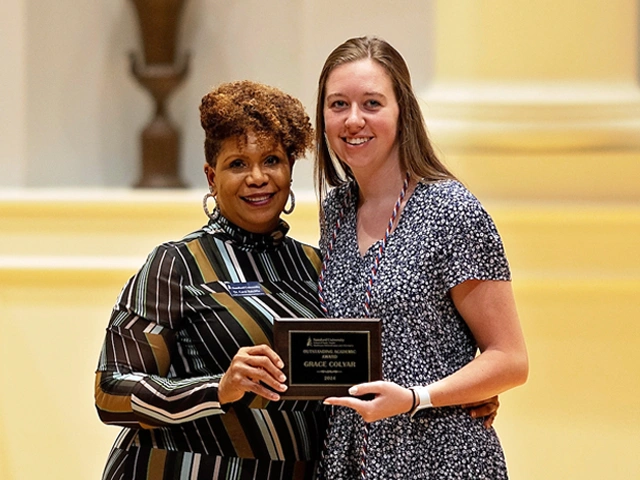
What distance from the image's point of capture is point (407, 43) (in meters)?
5.02

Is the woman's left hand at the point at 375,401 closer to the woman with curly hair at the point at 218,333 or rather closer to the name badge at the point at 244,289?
the woman with curly hair at the point at 218,333

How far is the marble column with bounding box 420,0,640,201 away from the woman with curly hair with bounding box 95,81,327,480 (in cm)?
188

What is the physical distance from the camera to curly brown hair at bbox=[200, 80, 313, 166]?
9.14 ft

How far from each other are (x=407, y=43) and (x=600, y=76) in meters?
0.97

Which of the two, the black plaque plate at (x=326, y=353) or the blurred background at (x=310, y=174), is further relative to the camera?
the blurred background at (x=310, y=174)

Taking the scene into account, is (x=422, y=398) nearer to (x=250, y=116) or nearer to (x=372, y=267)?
(x=372, y=267)

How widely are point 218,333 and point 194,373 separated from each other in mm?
129

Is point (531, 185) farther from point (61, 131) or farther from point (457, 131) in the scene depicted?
point (61, 131)

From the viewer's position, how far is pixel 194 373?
2723 mm

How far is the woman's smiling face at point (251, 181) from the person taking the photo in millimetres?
2795

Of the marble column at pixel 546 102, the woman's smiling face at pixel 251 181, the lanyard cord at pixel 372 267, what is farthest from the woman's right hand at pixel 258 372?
the marble column at pixel 546 102

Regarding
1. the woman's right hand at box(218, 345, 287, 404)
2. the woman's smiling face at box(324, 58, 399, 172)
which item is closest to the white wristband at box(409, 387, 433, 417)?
the woman's right hand at box(218, 345, 287, 404)

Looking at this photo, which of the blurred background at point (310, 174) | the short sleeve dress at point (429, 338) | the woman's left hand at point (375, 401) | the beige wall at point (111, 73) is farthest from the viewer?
the beige wall at point (111, 73)

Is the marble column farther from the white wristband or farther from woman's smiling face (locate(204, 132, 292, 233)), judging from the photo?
the white wristband
